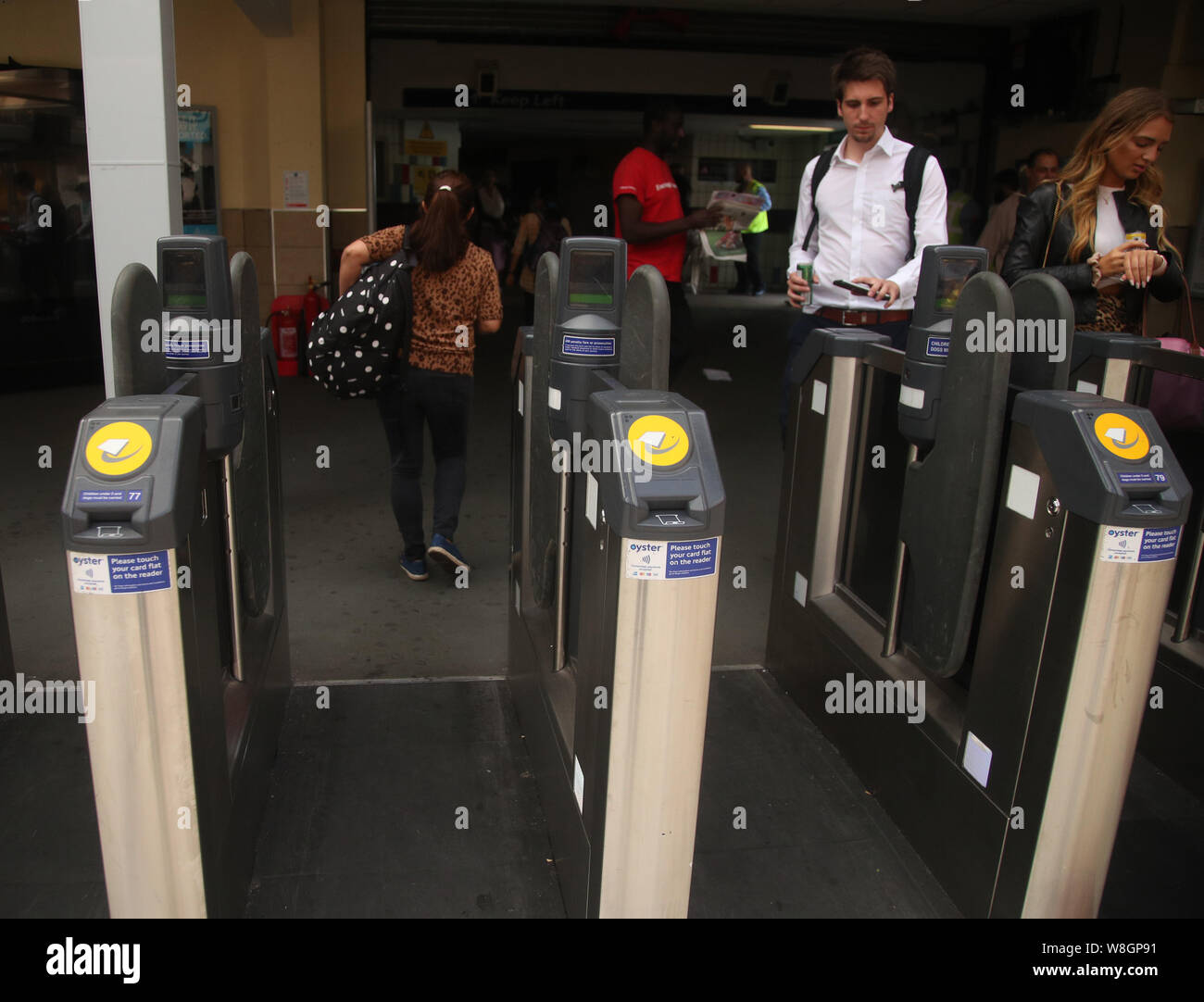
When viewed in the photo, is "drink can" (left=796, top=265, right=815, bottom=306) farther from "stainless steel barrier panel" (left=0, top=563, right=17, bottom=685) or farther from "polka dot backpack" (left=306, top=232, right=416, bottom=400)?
"stainless steel barrier panel" (left=0, top=563, right=17, bottom=685)

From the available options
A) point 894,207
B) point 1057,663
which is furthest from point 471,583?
point 1057,663

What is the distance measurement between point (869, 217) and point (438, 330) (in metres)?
1.52

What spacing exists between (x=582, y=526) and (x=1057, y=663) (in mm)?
1062

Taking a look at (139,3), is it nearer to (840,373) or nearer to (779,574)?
(840,373)

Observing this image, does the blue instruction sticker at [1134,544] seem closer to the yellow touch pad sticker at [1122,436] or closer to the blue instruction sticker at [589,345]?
the yellow touch pad sticker at [1122,436]

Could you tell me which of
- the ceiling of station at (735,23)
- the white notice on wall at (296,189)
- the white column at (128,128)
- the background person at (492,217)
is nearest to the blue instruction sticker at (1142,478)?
the white column at (128,128)

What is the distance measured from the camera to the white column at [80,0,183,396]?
136 inches

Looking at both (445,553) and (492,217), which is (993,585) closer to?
(445,553)

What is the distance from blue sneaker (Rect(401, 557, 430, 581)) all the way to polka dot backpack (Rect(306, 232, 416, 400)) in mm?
822

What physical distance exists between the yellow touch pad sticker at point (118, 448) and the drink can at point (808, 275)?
2.26m

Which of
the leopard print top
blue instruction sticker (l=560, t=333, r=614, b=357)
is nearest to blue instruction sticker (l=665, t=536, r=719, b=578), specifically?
blue instruction sticker (l=560, t=333, r=614, b=357)

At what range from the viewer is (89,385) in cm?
793

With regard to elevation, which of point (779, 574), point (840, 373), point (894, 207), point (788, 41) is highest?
point (788, 41)

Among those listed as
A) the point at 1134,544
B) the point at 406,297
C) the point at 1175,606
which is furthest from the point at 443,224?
the point at 1175,606
